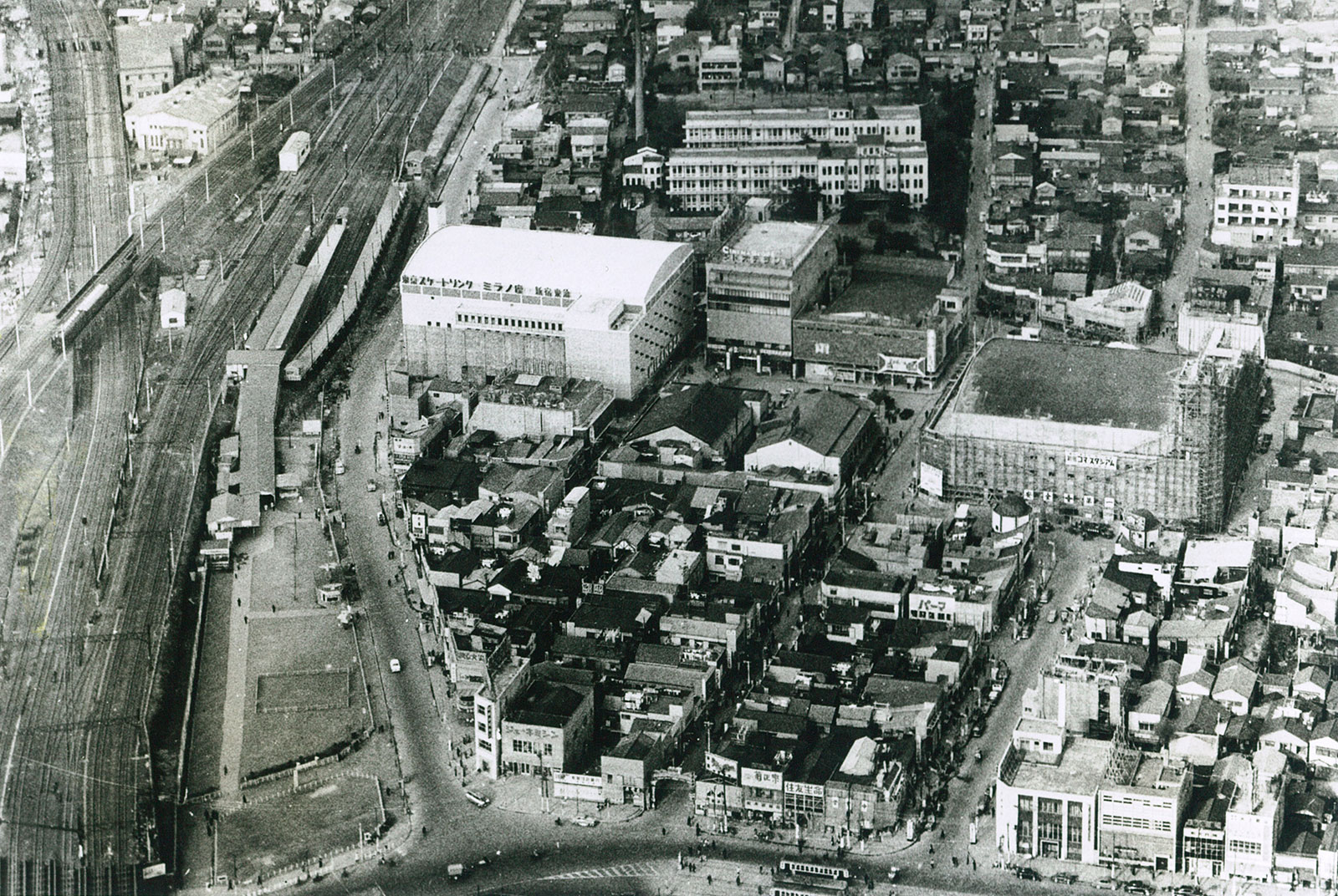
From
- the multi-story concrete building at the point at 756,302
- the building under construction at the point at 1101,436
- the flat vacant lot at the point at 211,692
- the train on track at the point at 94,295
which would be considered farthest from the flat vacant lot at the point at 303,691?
the multi-story concrete building at the point at 756,302

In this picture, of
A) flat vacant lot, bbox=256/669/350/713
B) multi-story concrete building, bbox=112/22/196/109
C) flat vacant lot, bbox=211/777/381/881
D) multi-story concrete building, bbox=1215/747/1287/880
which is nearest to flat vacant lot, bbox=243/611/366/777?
flat vacant lot, bbox=256/669/350/713

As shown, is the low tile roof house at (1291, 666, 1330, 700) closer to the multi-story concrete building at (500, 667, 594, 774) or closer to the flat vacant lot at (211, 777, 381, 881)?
the multi-story concrete building at (500, 667, 594, 774)

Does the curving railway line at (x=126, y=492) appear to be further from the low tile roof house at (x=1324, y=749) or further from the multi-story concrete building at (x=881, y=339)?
the low tile roof house at (x=1324, y=749)

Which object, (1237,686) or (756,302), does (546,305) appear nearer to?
(756,302)

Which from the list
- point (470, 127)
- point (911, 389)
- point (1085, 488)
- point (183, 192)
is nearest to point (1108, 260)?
point (911, 389)

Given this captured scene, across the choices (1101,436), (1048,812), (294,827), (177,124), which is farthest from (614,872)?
(177,124)
